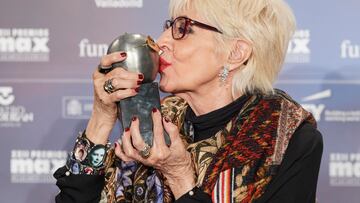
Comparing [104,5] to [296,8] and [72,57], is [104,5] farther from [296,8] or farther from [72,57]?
[296,8]

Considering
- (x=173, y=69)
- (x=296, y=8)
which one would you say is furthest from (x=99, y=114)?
(x=296, y=8)

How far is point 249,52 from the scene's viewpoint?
6.51 feet

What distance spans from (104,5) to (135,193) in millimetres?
1196

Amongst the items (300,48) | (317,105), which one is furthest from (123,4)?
(317,105)

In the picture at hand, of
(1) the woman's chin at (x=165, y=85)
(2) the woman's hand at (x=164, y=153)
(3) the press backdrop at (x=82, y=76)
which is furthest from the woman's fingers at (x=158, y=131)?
(3) the press backdrop at (x=82, y=76)

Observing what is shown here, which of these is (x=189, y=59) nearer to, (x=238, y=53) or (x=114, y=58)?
(x=238, y=53)

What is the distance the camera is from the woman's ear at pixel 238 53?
198 cm

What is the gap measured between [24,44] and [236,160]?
57.3 inches

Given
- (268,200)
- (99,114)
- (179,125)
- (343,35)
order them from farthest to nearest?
(343,35) < (179,125) < (99,114) < (268,200)

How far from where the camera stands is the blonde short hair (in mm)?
1942

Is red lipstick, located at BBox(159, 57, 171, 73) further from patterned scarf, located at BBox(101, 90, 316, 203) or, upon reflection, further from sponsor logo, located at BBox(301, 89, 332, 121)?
sponsor logo, located at BBox(301, 89, 332, 121)

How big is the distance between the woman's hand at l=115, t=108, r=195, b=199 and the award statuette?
2 centimetres

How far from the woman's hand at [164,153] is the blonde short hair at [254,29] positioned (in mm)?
337

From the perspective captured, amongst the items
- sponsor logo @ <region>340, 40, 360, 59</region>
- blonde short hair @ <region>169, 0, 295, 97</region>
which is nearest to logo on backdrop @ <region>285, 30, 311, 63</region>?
sponsor logo @ <region>340, 40, 360, 59</region>
